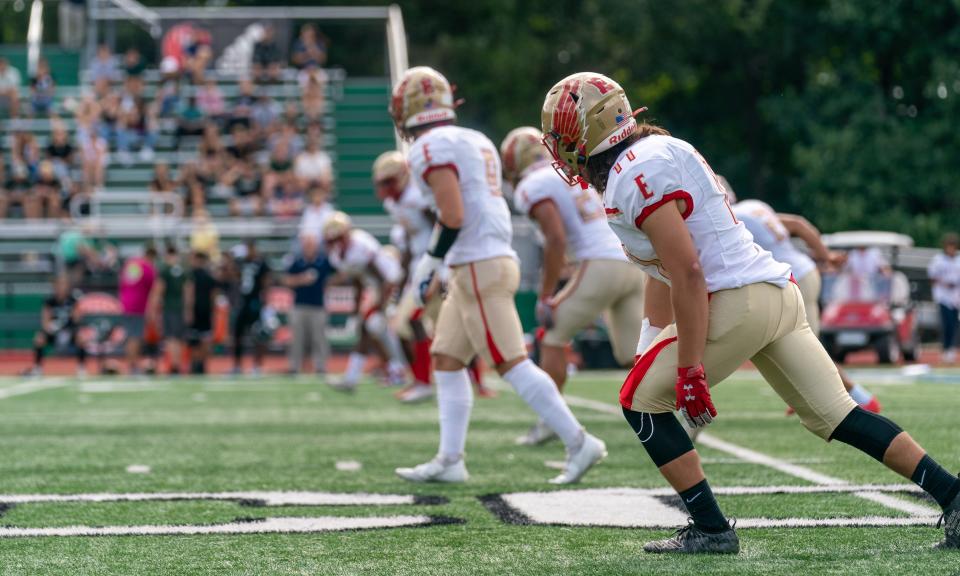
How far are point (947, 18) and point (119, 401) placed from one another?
22534 mm

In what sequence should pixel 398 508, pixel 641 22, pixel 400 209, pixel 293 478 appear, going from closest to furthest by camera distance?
pixel 398 508 → pixel 293 478 → pixel 400 209 → pixel 641 22

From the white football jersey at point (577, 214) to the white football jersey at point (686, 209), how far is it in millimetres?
3220

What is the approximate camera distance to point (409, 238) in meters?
12.6

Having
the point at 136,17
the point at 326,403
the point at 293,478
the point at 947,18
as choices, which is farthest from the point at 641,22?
the point at 293,478

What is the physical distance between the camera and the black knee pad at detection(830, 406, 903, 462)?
4.34 metres

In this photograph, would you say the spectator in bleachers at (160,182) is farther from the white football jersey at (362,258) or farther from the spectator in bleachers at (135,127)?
the white football jersey at (362,258)

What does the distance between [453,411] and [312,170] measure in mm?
16215

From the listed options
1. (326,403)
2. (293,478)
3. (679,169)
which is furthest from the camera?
(326,403)

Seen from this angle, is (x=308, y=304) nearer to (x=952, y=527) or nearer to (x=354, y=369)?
(x=354, y=369)

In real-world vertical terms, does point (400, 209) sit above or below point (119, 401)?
above

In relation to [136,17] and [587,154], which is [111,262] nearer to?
[136,17]

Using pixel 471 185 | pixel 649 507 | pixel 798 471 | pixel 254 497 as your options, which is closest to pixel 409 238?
pixel 471 185

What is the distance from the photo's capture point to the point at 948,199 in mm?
29922

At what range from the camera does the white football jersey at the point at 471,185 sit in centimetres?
649
